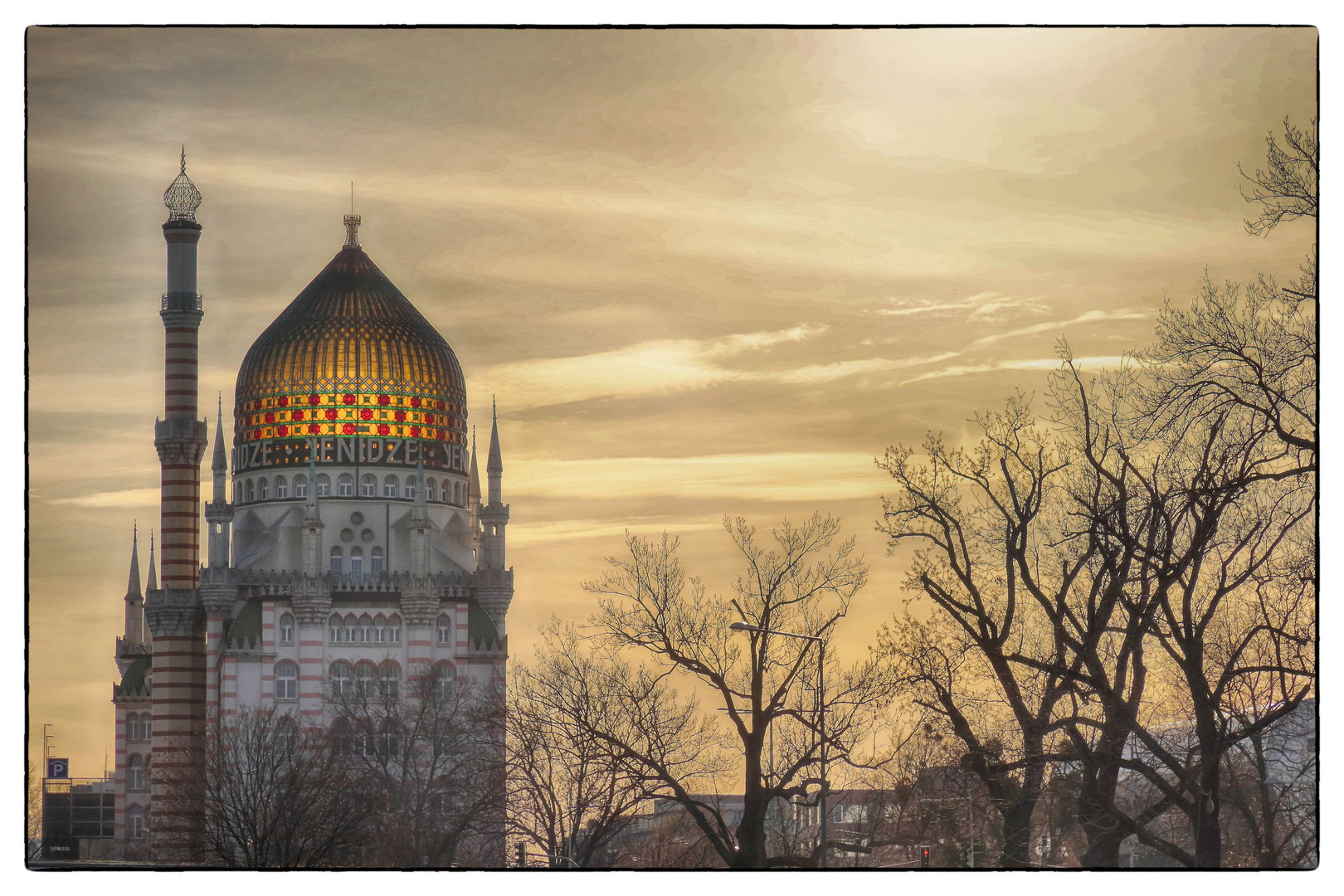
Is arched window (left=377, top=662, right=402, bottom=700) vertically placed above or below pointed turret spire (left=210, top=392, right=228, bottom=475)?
below

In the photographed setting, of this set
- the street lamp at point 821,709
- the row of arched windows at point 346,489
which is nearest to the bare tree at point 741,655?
the street lamp at point 821,709

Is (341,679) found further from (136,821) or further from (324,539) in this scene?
(136,821)

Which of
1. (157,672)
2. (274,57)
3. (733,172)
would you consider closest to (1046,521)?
(733,172)

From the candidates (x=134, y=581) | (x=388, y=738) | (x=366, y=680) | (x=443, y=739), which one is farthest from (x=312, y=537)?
(x=443, y=739)

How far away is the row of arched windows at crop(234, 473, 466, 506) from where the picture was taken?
3447 inches

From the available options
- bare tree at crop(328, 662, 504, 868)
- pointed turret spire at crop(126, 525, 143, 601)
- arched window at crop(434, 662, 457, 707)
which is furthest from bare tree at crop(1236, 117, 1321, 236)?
arched window at crop(434, 662, 457, 707)

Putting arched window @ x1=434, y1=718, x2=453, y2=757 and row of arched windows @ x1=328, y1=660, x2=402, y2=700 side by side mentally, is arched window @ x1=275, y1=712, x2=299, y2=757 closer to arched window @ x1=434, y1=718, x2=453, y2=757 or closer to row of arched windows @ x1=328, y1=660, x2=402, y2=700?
arched window @ x1=434, y1=718, x2=453, y2=757

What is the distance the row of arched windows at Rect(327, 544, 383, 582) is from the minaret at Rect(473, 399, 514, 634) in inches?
151

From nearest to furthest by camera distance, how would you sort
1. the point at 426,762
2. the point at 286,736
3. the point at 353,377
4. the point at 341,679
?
1. the point at 286,736
2. the point at 426,762
3. the point at 341,679
4. the point at 353,377

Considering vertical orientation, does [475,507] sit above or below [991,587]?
above

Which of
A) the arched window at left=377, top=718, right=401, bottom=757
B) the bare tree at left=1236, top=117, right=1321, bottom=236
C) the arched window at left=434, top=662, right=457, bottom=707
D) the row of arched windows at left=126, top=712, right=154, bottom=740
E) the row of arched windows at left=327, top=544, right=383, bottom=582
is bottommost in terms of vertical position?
the arched window at left=377, top=718, right=401, bottom=757

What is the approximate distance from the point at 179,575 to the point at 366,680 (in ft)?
21.6

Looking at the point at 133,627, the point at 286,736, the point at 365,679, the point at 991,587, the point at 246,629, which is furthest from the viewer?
the point at 133,627

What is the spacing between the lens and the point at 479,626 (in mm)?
82312
